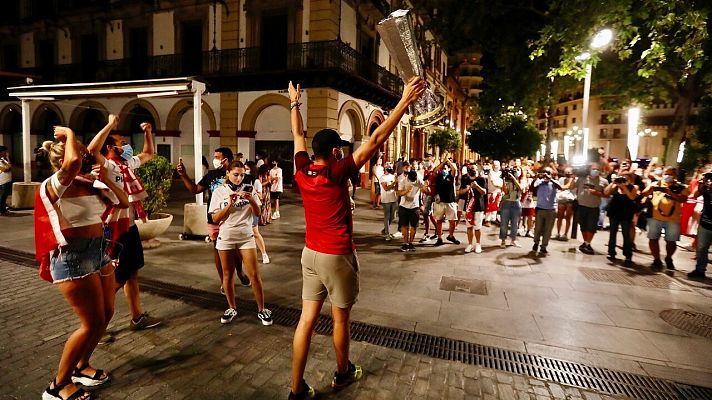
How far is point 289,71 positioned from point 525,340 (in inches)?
588

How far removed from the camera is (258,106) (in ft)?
57.8

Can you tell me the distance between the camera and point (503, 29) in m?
13.6

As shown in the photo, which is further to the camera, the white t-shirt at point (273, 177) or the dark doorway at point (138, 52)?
the dark doorway at point (138, 52)

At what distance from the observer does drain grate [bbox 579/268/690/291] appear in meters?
6.19

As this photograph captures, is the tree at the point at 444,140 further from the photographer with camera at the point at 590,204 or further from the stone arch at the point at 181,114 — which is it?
the photographer with camera at the point at 590,204

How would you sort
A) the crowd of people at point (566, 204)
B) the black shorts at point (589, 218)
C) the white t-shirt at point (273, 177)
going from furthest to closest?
the white t-shirt at point (273, 177)
the black shorts at point (589, 218)
the crowd of people at point (566, 204)

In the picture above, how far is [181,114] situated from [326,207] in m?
19.4

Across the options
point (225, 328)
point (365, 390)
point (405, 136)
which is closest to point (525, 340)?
point (365, 390)

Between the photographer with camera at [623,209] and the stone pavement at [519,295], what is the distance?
0.30 meters

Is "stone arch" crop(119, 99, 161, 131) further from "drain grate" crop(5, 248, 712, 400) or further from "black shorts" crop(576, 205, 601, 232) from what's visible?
"black shorts" crop(576, 205, 601, 232)

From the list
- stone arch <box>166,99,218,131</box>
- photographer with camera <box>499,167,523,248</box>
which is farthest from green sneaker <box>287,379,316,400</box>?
stone arch <box>166,99,218,131</box>

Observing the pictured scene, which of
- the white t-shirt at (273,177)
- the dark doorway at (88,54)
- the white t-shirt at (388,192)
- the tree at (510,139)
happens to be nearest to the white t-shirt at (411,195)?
the white t-shirt at (388,192)

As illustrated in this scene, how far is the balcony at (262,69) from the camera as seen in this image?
53.7ft

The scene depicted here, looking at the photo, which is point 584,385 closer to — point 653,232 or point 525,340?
point 525,340
